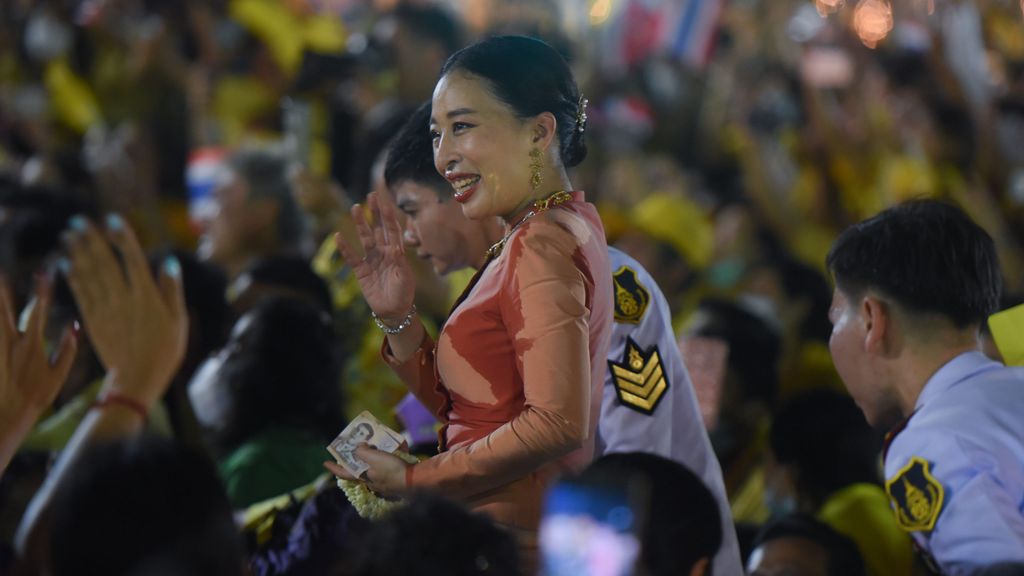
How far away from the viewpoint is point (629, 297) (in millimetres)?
2951

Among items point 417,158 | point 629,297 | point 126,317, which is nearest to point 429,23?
point 417,158

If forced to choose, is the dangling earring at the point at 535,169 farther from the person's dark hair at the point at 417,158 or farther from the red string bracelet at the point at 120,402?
the red string bracelet at the point at 120,402

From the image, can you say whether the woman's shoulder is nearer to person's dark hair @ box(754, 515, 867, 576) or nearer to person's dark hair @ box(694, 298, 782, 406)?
person's dark hair @ box(754, 515, 867, 576)

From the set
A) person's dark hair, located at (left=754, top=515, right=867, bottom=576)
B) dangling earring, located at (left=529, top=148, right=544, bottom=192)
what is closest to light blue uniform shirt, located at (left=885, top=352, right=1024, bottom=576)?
person's dark hair, located at (left=754, top=515, right=867, bottom=576)

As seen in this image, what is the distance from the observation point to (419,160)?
2951 mm

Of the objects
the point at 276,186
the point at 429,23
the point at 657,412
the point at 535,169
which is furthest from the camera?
the point at 429,23

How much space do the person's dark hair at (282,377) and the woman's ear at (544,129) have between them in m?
1.47

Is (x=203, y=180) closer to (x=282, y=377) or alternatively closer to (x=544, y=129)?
(x=282, y=377)

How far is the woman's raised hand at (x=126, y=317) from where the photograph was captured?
268cm

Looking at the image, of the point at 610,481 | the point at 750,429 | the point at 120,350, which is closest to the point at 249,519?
the point at 120,350

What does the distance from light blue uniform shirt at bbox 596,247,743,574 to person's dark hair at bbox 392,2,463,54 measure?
3320mm

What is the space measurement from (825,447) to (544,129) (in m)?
2.19

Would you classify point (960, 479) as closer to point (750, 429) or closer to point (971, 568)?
point (971, 568)

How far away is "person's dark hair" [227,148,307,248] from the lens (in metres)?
5.60
